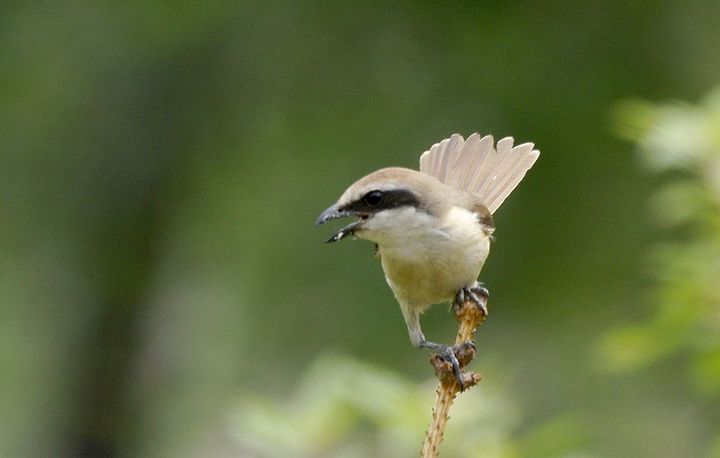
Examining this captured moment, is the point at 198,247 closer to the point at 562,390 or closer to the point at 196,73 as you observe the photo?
the point at 196,73

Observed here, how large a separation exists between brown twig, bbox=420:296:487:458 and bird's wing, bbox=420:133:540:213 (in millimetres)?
1170

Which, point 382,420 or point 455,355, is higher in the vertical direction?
point 382,420

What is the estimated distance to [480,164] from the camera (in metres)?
3.91

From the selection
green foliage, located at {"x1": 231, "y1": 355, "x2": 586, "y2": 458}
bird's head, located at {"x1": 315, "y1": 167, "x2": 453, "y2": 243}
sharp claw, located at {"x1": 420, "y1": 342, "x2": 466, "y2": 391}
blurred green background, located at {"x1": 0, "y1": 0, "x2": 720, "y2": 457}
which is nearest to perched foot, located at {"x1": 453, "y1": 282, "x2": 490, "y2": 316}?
bird's head, located at {"x1": 315, "y1": 167, "x2": 453, "y2": 243}

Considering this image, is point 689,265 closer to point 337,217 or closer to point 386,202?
point 386,202

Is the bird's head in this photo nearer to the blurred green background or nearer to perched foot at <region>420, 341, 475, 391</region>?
perched foot at <region>420, 341, 475, 391</region>

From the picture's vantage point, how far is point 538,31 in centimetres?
771

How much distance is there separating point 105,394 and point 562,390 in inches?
147

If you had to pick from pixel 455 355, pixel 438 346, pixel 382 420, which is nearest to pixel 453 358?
pixel 455 355

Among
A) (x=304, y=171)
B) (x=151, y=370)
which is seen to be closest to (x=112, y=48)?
(x=304, y=171)

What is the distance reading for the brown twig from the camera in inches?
83.7

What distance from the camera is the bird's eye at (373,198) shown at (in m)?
3.04

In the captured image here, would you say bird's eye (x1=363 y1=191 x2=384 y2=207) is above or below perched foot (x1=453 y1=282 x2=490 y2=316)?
above

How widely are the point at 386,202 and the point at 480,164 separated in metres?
0.89
